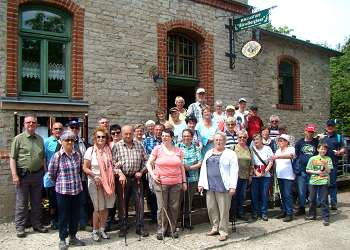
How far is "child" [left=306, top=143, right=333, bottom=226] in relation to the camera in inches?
307

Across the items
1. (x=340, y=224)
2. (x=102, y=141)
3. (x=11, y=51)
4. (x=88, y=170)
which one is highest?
(x=11, y=51)

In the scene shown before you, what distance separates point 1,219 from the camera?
740cm

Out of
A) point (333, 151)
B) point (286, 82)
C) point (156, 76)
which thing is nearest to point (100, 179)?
point (156, 76)

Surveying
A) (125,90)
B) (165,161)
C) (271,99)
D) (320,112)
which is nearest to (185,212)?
(165,161)

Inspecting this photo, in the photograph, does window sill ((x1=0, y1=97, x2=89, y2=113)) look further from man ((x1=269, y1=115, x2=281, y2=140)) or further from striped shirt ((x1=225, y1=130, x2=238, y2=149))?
man ((x1=269, y1=115, x2=281, y2=140))

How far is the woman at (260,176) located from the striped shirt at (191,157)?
1.35 meters

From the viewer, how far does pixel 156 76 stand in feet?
31.2

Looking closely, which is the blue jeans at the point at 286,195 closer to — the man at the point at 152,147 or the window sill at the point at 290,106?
the man at the point at 152,147

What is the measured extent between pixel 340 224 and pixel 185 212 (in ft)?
9.83

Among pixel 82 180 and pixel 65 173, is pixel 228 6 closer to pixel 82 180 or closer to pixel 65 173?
pixel 82 180

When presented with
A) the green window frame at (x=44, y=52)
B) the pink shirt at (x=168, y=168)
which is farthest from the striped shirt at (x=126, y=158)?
the green window frame at (x=44, y=52)

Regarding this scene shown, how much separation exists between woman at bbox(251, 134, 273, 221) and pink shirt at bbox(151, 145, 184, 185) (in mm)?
1935

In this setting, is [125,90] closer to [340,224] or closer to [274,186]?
[274,186]

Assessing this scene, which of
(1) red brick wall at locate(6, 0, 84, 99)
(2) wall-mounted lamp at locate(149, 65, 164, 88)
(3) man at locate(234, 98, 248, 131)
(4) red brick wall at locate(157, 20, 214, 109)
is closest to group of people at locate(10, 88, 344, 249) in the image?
(3) man at locate(234, 98, 248, 131)
